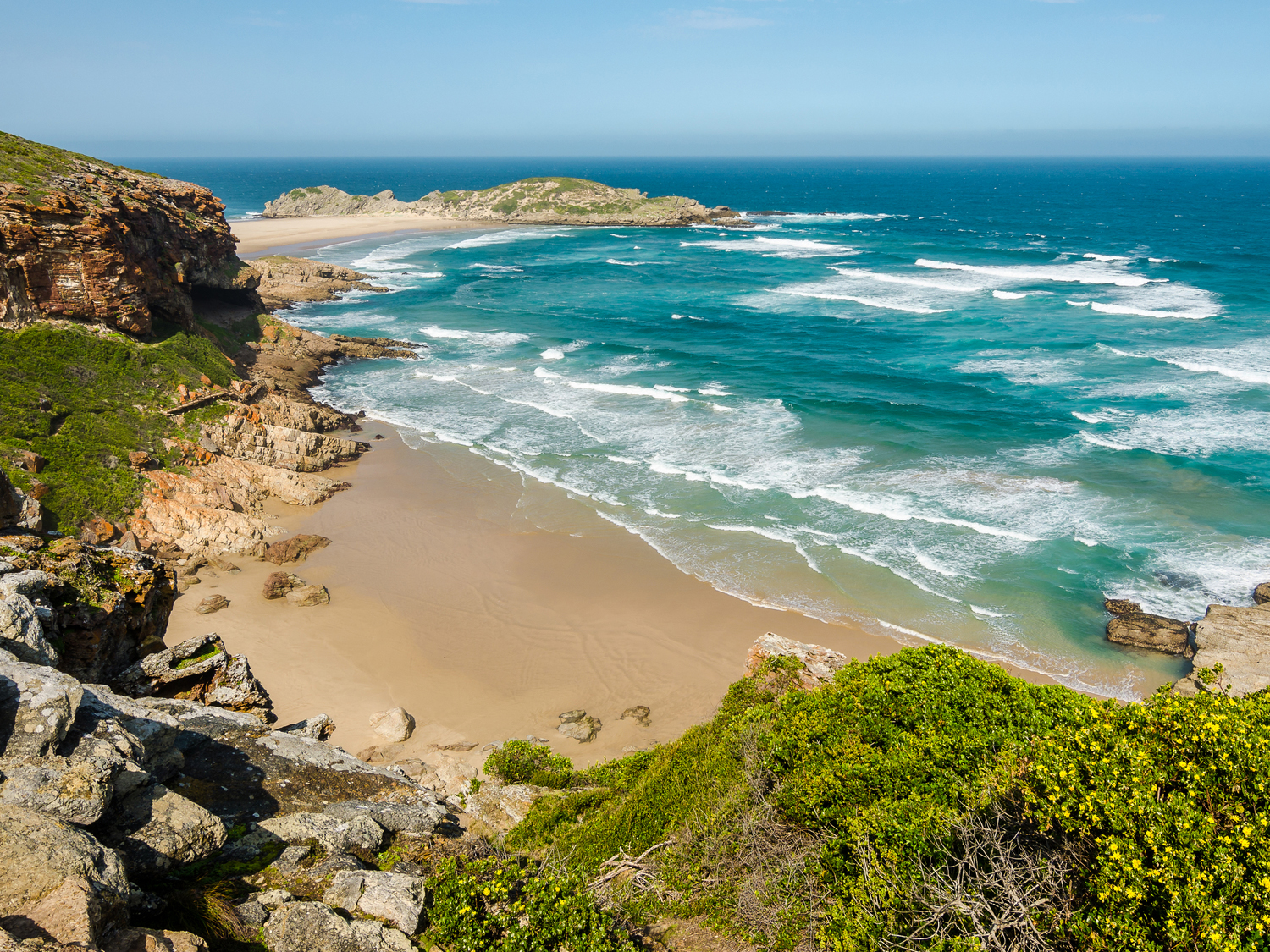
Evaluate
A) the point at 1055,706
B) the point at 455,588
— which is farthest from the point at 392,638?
the point at 1055,706

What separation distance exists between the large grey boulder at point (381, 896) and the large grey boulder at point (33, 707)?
3114 mm

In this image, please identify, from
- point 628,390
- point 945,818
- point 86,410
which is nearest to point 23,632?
point 945,818

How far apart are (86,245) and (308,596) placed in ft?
57.1

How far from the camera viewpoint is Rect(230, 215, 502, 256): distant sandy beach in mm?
89781

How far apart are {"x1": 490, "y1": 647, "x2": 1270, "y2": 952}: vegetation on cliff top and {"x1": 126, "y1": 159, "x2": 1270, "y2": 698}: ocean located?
34.5 feet

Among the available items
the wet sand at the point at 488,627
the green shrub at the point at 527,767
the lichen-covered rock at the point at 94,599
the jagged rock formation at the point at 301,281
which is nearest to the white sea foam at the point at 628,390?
the wet sand at the point at 488,627

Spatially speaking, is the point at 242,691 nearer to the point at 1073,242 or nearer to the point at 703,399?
the point at 703,399

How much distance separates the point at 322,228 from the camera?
105 meters

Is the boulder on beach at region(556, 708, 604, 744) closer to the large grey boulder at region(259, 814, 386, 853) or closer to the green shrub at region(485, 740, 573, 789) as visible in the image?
the green shrub at region(485, 740, 573, 789)

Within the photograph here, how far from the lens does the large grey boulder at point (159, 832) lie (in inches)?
277

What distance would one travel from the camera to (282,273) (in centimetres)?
6475

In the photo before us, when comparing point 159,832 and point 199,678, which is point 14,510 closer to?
point 199,678

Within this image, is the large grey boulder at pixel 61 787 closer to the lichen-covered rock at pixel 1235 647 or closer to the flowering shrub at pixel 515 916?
the flowering shrub at pixel 515 916

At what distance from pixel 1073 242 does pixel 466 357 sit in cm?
7277
